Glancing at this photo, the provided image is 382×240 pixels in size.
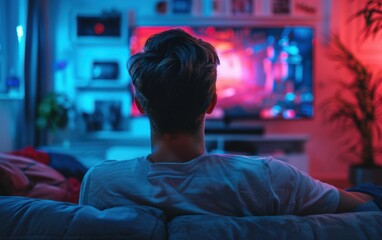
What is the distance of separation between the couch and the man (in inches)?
2.5

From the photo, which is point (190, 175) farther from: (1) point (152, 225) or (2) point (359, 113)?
(2) point (359, 113)

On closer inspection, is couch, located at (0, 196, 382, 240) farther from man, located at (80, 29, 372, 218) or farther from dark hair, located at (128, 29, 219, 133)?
dark hair, located at (128, 29, 219, 133)

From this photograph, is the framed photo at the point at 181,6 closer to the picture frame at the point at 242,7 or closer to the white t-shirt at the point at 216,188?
the picture frame at the point at 242,7

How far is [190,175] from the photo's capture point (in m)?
0.87

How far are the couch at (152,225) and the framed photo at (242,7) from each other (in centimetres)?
402

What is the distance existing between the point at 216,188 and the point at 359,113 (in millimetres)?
4102

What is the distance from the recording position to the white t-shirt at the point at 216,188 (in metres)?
0.86

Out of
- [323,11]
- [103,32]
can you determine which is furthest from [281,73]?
[103,32]

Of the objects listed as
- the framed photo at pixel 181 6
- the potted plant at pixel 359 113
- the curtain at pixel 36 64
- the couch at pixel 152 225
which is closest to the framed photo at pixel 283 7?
the potted plant at pixel 359 113

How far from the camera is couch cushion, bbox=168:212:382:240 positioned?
2.44 ft

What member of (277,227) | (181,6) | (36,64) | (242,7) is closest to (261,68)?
(242,7)

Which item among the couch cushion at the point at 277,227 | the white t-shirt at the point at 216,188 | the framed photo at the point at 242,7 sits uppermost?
the framed photo at the point at 242,7

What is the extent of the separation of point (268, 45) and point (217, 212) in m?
3.80

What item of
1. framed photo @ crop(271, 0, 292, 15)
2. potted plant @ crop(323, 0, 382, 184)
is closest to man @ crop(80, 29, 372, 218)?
potted plant @ crop(323, 0, 382, 184)
